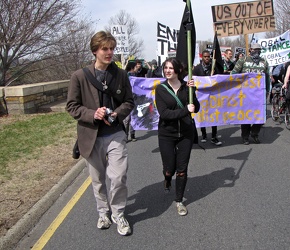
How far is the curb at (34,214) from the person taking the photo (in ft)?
11.3

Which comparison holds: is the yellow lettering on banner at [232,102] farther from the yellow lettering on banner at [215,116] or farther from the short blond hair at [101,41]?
the short blond hair at [101,41]

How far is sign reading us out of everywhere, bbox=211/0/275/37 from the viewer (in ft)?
29.4

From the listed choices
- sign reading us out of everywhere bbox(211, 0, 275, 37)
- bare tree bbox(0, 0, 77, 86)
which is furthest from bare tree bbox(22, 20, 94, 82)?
sign reading us out of everywhere bbox(211, 0, 275, 37)

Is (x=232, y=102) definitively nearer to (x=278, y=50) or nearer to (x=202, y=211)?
(x=202, y=211)

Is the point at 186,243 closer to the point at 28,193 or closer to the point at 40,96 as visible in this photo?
the point at 28,193

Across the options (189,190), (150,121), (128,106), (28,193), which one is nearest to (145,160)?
(150,121)

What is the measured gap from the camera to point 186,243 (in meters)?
3.30

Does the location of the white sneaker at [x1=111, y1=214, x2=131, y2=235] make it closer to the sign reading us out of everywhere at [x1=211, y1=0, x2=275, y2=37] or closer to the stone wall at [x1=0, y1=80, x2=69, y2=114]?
the sign reading us out of everywhere at [x1=211, y1=0, x2=275, y2=37]

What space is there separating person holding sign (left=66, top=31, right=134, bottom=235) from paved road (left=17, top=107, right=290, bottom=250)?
0.27m

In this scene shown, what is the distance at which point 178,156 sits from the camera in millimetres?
4016

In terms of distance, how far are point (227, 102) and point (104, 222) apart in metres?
4.34

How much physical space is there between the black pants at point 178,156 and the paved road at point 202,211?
341 millimetres

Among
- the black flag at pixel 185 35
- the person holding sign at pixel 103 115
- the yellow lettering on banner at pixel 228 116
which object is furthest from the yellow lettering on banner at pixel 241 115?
the person holding sign at pixel 103 115

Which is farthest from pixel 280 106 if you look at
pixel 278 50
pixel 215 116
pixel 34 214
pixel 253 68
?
pixel 34 214
